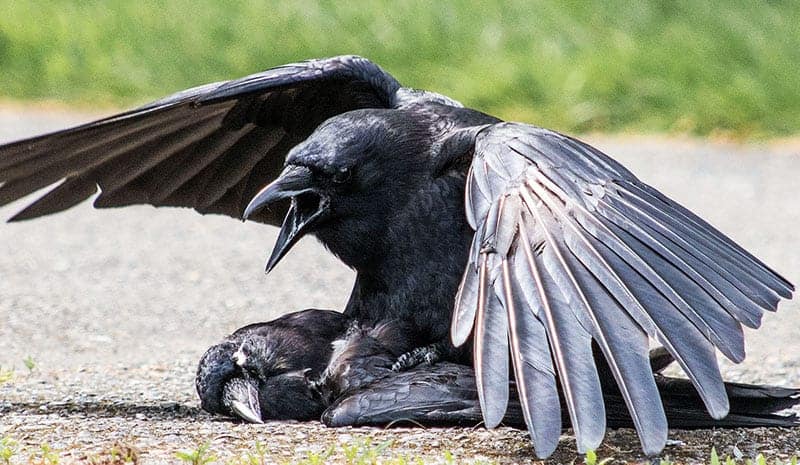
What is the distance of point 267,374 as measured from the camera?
4656mm

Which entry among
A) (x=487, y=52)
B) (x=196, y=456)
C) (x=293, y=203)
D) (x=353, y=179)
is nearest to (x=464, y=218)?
(x=353, y=179)

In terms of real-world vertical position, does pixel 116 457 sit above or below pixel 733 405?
below

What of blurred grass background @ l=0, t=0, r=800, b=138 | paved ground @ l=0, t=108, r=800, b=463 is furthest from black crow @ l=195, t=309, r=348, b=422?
blurred grass background @ l=0, t=0, r=800, b=138

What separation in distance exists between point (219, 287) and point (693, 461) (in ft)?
14.6

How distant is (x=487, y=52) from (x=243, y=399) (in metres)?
8.31

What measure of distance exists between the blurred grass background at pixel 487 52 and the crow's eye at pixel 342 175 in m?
6.90

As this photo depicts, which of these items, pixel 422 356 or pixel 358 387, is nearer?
pixel 358 387

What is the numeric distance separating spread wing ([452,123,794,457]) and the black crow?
0.90 m

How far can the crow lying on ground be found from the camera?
4316 millimetres

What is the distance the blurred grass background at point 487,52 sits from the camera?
11.5 m

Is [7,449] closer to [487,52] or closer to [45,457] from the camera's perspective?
[45,457]

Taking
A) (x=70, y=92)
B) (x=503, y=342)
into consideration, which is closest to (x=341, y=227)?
(x=503, y=342)

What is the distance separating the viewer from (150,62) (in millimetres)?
12875

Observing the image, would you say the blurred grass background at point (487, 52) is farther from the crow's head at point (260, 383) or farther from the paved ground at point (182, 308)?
the crow's head at point (260, 383)
